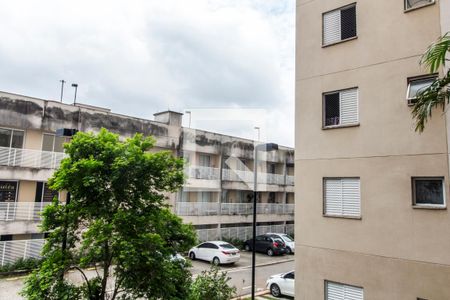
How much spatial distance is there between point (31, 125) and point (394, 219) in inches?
772

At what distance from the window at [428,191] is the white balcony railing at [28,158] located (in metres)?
18.3

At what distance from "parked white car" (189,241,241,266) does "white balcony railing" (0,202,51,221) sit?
9.66 metres

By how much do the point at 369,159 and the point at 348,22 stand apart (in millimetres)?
4177

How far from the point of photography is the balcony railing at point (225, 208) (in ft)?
85.4

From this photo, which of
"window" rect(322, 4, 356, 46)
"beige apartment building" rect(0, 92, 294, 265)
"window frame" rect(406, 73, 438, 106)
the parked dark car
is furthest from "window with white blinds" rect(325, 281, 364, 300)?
the parked dark car

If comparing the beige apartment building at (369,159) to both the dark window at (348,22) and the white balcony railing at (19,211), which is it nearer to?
the dark window at (348,22)

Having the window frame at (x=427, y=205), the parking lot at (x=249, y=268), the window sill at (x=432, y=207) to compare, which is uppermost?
the window frame at (x=427, y=205)

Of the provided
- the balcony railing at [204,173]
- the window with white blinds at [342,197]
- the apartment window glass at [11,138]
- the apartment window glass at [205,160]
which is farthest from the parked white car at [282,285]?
the apartment window glass at [11,138]

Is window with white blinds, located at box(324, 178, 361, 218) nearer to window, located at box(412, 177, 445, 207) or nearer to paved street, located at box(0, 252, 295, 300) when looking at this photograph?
window, located at box(412, 177, 445, 207)

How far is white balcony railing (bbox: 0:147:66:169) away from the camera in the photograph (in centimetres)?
1886

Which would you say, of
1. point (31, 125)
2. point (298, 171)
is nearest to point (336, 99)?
point (298, 171)

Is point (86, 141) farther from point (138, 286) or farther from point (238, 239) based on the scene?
point (238, 239)

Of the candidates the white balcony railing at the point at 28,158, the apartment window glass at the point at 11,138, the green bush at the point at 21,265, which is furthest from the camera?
the apartment window glass at the point at 11,138

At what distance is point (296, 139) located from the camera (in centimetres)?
1044
